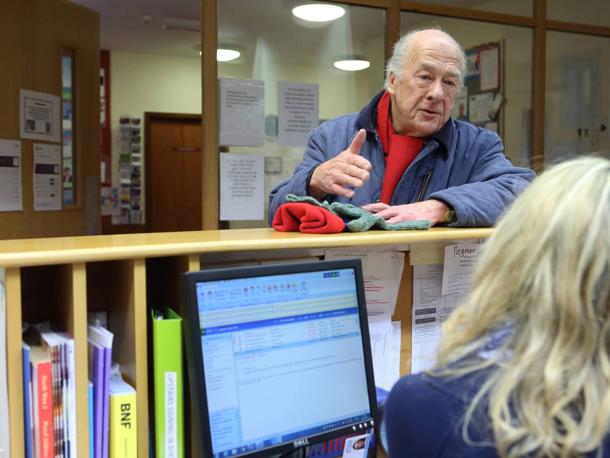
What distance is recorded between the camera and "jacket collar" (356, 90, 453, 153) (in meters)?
1.64

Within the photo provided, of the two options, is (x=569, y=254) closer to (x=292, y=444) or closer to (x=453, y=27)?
(x=292, y=444)

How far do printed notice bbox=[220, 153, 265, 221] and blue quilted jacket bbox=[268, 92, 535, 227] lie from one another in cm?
127

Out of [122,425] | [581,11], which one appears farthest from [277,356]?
[581,11]

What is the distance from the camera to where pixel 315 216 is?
1.22 m

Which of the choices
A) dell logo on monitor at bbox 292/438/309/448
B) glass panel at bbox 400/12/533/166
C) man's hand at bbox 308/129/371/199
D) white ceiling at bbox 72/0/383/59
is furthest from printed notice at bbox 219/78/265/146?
dell logo on monitor at bbox 292/438/309/448

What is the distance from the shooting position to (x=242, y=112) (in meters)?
2.99

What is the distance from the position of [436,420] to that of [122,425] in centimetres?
52

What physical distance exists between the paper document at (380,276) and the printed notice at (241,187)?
5.63 ft

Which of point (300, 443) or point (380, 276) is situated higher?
point (380, 276)

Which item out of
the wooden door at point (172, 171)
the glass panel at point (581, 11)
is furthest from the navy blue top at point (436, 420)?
the wooden door at point (172, 171)

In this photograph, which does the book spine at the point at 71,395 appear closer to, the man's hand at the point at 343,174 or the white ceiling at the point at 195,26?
the man's hand at the point at 343,174

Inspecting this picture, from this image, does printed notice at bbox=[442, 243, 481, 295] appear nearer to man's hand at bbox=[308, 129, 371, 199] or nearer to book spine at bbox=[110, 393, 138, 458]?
man's hand at bbox=[308, 129, 371, 199]

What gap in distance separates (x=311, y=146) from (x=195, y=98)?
4898 millimetres

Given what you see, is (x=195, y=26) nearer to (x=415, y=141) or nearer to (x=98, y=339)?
(x=415, y=141)
